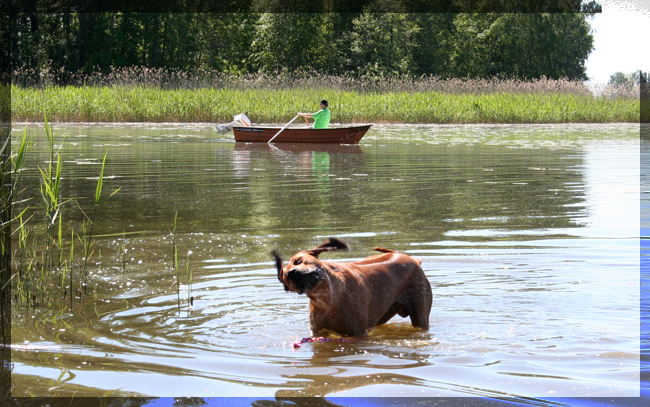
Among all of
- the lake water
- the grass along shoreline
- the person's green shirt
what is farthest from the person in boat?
the lake water

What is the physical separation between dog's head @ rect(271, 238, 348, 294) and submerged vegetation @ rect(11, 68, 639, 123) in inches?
947

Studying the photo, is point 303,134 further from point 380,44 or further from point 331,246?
point 380,44

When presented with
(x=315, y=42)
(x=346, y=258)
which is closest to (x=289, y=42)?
(x=315, y=42)

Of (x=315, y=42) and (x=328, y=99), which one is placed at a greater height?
(x=315, y=42)

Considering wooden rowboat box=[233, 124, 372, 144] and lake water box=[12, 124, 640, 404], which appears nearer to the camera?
lake water box=[12, 124, 640, 404]

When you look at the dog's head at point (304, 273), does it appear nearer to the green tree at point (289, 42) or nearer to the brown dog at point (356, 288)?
the brown dog at point (356, 288)

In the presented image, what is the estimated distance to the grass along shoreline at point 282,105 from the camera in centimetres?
Answer: 2706

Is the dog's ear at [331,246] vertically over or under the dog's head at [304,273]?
over

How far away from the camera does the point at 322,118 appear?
72.4 ft

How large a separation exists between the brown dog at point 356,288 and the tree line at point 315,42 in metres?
43.1

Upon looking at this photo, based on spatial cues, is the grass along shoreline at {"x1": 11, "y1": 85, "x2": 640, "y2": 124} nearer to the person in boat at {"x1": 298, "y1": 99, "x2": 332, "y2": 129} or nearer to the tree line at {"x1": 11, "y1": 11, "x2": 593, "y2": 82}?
the person in boat at {"x1": 298, "y1": 99, "x2": 332, "y2": 129}

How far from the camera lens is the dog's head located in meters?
3.82

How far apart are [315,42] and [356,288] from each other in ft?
162

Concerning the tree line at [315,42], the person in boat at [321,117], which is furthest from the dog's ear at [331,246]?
the tree line at [315,42]
